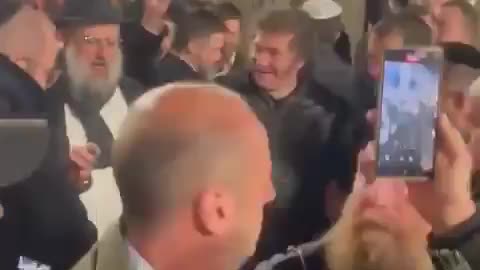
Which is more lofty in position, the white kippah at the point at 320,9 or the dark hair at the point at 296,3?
the dark hair at the point at 296,3

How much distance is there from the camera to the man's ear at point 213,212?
33.6 inches

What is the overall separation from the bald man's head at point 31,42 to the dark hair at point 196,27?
14 centimetres

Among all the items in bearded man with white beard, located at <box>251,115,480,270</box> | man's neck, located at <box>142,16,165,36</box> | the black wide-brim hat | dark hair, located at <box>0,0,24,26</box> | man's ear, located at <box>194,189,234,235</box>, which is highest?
dark hair, located at <box>0,0,24,26</box>

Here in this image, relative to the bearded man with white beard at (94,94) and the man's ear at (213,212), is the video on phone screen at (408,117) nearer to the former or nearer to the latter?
the man's ear at (213,212)

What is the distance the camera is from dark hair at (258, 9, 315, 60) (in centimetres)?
89

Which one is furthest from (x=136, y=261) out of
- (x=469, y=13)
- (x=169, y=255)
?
(x=469, y=13)

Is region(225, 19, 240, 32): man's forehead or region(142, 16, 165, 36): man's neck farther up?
region(142, 16, 165, 36): man's neck

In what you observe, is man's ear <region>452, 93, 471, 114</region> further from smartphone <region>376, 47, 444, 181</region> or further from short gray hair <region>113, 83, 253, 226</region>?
short gray hair <region>113, 83, 253, 226</region>

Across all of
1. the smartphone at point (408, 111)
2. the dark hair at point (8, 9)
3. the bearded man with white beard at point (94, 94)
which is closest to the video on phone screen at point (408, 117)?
the smartphone at point (408, 111)

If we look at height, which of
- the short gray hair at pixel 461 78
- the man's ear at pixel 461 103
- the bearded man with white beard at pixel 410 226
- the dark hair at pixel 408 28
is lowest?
the bearded man with white beard at pixel 410 226

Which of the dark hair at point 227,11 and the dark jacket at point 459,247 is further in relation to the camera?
the dark jacket at point 459,247

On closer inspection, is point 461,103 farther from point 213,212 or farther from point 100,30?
point 100,30

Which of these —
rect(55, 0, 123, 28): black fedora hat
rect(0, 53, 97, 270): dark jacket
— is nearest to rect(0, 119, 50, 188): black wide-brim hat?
rect(0, 53, 97, 270): dark jacket

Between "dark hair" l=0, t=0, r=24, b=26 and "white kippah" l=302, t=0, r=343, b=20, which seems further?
"white kippah" l=302, t=0, r=343, b=20
